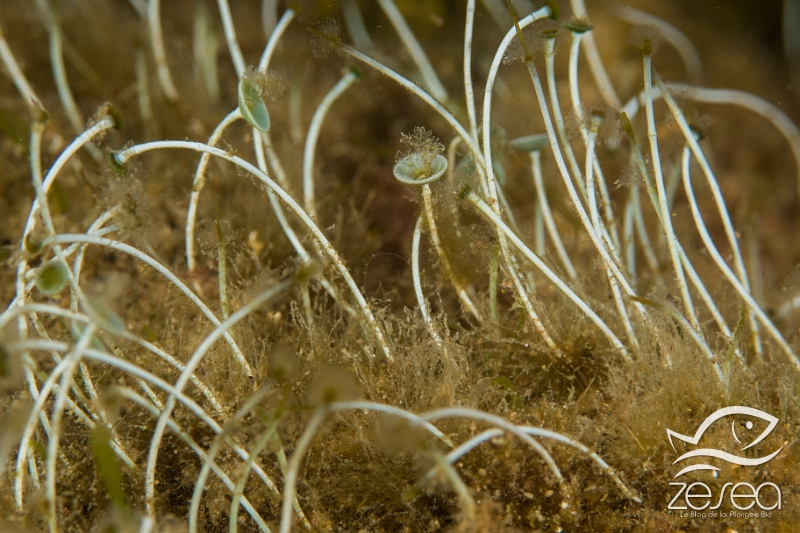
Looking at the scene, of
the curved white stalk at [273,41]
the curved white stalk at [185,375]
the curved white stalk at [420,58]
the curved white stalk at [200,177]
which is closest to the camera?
the curved white stalk at [185,375]

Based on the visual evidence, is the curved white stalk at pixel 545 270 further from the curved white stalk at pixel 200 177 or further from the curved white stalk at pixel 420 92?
the curved white stalk at pixel 200 177

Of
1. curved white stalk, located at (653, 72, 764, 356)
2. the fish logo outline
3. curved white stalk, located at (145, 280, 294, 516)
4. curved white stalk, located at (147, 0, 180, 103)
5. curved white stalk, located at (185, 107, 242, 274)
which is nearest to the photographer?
curved white stalk, located at (145, 280, 294, 516)

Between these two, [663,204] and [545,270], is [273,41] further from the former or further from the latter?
[663,204]

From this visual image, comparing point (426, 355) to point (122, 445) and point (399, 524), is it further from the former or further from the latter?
point (122, 445)

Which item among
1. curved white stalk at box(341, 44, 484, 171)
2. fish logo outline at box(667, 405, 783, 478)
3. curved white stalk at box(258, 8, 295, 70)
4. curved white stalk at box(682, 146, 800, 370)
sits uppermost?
curved white stalk at box(258, 8, 295, 70)

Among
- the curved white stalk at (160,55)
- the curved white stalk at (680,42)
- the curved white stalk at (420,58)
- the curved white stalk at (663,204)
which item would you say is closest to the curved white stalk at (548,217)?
the curved white stalk at (663,204)

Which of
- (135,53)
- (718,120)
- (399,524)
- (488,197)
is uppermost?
(135,53)

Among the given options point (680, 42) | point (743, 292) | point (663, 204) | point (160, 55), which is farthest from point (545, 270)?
point (680, 42)

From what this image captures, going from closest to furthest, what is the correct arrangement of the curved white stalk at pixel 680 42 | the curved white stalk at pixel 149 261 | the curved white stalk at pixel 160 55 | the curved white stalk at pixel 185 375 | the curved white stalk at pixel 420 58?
the curved white stalk at pixel 185 375
the curved white stalk at pixel 149 261
the curved white stalk at pixel 160 55
the curved white stalk at pixel 420 58
the curved white stalk at pixel 680 42

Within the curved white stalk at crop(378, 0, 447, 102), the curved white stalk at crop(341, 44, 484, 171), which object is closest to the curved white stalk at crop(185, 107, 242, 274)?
the curved white stalk at crop(341, 44, 484, 171)

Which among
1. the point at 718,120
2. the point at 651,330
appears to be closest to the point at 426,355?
the point at 651,330

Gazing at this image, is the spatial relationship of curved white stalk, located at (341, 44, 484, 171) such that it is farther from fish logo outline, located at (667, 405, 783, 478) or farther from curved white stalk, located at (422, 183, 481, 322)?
fish logo outline, located at (667, 405, 783, 478)
